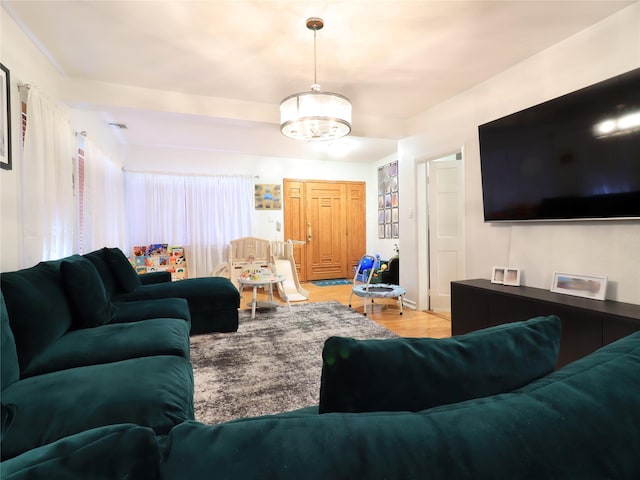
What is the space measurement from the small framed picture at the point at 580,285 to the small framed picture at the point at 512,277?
0.98ft

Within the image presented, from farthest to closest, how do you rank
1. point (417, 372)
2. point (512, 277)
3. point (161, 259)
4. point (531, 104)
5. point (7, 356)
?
point (161, 259) → point (512, 277) → point (531, 104) → point (7, 356) → point (417, 372)

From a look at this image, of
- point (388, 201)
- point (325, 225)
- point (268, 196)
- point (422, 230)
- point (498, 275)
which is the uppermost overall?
point (268, 196)

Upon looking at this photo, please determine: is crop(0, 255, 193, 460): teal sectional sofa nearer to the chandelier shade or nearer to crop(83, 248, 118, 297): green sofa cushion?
crop(83, 248, 118, 297): green sofa cushion

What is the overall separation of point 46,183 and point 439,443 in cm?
295

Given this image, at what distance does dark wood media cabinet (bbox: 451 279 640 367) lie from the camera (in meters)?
1.90

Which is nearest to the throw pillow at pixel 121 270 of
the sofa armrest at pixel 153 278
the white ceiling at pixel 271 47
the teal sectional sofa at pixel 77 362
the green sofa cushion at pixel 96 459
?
the sofa armrest at pixel 153 278

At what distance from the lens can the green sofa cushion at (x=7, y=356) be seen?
1.26 m

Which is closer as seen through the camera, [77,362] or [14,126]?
[77,362]

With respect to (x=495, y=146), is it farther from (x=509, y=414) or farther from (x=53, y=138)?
(x=53, y=138)

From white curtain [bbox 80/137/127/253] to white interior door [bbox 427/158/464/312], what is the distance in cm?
395

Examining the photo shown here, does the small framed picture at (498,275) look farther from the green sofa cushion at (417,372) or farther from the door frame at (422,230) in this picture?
the green sofa cushion at (417,372)

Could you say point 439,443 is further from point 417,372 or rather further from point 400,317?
point 400,317

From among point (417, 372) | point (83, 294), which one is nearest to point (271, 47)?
point (83, 294)

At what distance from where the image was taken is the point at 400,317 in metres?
3.93
